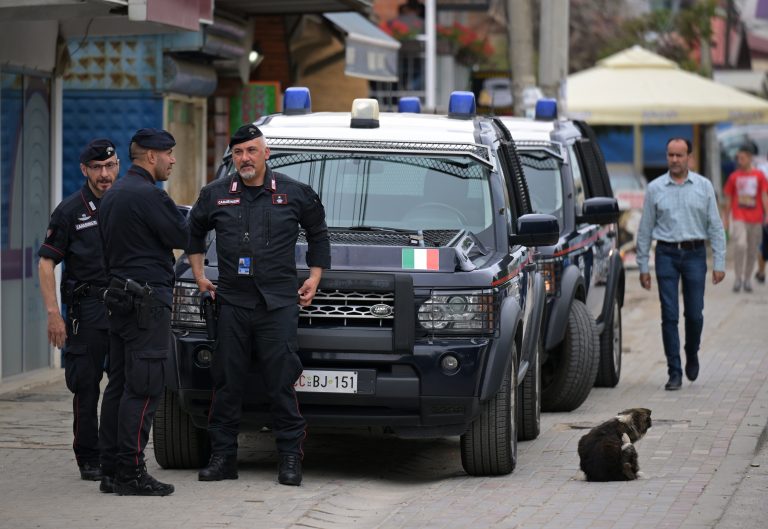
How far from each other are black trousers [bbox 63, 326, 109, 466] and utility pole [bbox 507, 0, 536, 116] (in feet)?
42.2

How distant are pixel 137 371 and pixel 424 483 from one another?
5.91ft

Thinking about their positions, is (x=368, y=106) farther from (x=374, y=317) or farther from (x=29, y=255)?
(x=29, y=255)

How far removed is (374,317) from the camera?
28.9 ft

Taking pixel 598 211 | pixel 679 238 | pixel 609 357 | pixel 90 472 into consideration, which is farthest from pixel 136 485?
pixel 679 238

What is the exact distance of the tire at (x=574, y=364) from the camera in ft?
39.7

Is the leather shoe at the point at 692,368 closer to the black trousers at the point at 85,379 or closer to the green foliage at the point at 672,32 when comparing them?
the black trousers at the point at 85,379

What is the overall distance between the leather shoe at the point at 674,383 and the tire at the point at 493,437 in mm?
4287

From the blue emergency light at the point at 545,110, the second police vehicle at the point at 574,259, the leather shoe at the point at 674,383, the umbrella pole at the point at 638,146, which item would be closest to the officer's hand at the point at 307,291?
the second police vehicle at the point at 574,259

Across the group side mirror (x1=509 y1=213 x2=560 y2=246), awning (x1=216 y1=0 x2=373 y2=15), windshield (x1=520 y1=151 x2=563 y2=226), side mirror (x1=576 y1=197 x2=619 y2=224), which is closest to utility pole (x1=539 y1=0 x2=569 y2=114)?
awning (x1=216 y1=0 x2=373 y2=15)

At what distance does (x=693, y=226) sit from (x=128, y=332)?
20.2ft

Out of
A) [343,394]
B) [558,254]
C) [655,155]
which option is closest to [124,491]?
[343,394]

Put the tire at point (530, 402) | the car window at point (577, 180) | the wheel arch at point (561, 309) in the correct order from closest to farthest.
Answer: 1. the tire at point (530, 402)
2. the wheel arch at point (561, 309)
3. the car window at point (577, 180)

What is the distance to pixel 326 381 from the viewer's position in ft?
Result: 28.9

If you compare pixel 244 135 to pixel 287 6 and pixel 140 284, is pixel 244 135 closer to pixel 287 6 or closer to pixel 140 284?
pixel 140 284
